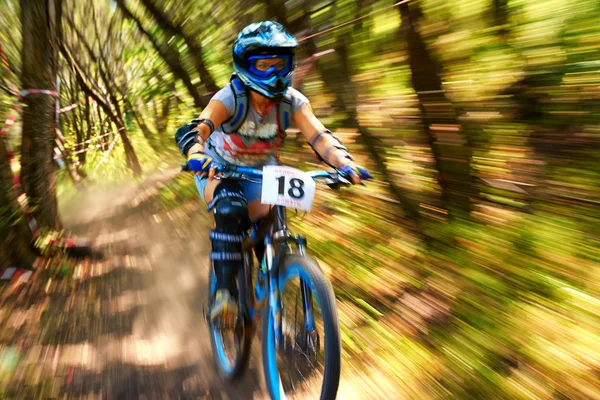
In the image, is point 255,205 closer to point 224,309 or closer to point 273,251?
point 273,251

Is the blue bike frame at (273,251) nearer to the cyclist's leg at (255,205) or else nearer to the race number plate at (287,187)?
the race number plate at (287,187)

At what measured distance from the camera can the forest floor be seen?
2869mm

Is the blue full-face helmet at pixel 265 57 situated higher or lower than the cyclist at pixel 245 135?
higher

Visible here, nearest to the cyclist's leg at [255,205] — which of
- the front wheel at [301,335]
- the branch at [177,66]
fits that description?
the front wheel at [301,335]

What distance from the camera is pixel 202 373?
3029 mm

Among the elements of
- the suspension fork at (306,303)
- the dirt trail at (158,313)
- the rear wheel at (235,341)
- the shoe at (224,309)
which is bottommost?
the dirt trail at (158,313)

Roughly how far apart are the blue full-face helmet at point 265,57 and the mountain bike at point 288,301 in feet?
1.70

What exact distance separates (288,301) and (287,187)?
0.62 meters

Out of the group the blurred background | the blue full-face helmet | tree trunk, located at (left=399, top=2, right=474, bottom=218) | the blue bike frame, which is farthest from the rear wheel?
tree trunk, located at (left=399, top=2, right=474, bottom=218)

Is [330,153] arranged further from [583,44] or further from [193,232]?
[193,232]

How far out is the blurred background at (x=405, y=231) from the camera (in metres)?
2.74

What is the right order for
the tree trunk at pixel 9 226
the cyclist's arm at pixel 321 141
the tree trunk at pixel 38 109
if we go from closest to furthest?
the cyclist's arm at pixel 321 141 → the tree trunk at pixel 9 226 → the tree trunk at pixel 38 109

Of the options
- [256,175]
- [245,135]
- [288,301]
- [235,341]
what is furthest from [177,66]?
[288,301]

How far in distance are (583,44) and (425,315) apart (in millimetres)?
1999
